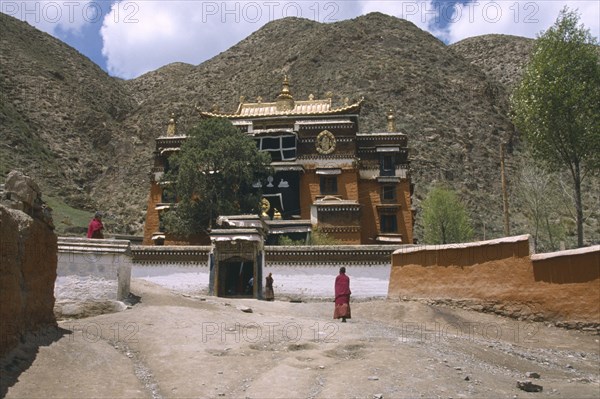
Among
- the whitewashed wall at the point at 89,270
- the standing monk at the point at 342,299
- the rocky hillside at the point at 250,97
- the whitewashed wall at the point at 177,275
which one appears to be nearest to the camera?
the whitewashed wall at the point at 89,270

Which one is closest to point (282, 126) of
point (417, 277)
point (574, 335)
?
point (417, 277)

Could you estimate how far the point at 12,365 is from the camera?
8.06 metres

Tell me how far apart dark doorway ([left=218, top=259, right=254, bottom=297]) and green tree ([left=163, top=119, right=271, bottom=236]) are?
9.18m

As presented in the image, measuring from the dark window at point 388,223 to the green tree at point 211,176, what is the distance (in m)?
8.76

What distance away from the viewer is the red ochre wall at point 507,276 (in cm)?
1471

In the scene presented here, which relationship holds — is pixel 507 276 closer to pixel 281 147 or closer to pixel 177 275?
pixel 177 275

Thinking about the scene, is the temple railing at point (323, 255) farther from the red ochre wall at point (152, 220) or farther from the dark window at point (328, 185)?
the red ochre wall at point (152, 220)

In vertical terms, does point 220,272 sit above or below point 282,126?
below

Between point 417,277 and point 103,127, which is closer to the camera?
point 417,277

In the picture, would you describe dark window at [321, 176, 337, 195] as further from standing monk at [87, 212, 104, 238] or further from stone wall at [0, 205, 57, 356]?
stone wall at [0, 205, 57, 356]

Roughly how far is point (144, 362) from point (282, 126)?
101 ft

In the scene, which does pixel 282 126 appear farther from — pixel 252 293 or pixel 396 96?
pixel 396 96

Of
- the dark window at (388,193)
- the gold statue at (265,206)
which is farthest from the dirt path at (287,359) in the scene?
the dark window at (388,193)

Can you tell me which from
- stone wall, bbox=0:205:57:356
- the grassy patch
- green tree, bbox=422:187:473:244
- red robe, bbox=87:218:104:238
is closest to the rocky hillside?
the grassy patch
